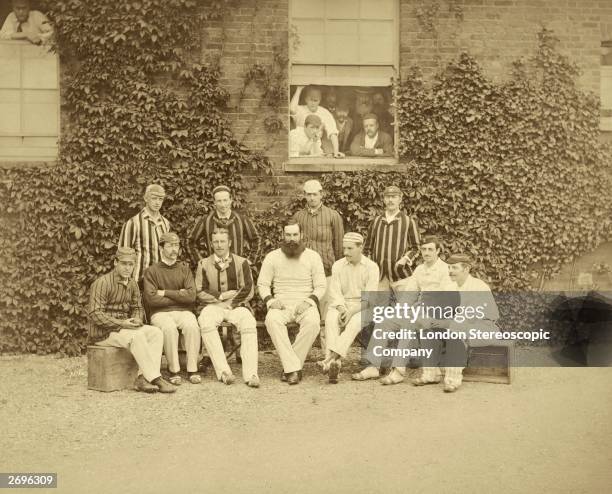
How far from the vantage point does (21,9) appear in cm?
888

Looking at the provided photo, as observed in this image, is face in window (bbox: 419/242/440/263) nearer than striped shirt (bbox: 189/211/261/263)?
Yes

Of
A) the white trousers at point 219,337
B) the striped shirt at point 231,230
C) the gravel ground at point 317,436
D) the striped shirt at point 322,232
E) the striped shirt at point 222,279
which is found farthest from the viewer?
the striped shirt at point 322,232

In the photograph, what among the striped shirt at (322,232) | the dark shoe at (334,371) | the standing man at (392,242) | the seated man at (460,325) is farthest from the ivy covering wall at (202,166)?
the dark shoe at (334,371)

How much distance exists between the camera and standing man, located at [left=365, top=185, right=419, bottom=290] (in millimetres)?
7992

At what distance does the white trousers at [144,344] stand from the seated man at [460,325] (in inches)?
86.2

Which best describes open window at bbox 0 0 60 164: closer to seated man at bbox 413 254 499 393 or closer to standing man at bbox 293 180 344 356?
standing man at bbox 293 180 344 356

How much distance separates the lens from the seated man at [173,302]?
7.20m

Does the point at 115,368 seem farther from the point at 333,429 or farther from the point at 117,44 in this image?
the point at 117,44

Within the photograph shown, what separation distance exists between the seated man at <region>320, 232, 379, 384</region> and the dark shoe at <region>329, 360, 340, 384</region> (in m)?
0.21

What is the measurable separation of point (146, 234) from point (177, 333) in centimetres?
113

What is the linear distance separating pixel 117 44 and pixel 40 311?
2932 mm

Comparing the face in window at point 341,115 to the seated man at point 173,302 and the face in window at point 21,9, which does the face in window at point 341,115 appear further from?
the face in window at point 21,9

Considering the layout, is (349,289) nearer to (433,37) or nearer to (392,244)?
(392,244)

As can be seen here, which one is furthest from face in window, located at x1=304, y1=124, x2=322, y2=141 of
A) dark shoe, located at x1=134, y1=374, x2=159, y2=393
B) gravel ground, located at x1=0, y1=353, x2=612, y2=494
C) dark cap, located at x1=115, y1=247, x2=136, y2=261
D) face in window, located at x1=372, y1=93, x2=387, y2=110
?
dark shoe, located at x1=134, y1=374, x2=159, y2=393
